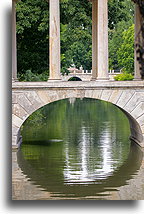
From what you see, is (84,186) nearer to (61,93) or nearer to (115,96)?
(61,93)

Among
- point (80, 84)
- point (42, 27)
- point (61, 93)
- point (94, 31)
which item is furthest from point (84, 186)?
point (42, 27)

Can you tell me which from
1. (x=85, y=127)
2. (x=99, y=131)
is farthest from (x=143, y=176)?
(x=85, y=127)

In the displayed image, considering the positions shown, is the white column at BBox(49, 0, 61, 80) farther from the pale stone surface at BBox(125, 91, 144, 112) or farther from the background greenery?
the background greenery

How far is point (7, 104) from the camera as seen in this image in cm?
1631

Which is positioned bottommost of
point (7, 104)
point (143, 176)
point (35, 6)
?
point (143, 176)

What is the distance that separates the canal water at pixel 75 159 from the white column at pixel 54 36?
131 inches

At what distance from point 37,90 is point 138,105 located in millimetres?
3971

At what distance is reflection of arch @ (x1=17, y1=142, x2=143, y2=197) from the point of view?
21.0 metres

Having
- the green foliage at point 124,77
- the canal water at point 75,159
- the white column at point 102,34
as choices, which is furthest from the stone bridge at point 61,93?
the green foliage at point 124,77

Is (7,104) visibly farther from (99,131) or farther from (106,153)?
(99,131)

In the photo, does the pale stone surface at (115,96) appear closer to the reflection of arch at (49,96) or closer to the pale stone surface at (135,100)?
the reflection of arch at (49,96)

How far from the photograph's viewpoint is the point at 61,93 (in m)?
27.3

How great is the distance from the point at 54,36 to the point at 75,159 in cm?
473

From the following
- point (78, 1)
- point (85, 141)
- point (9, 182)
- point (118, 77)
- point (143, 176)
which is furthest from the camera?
point (118, 77)
